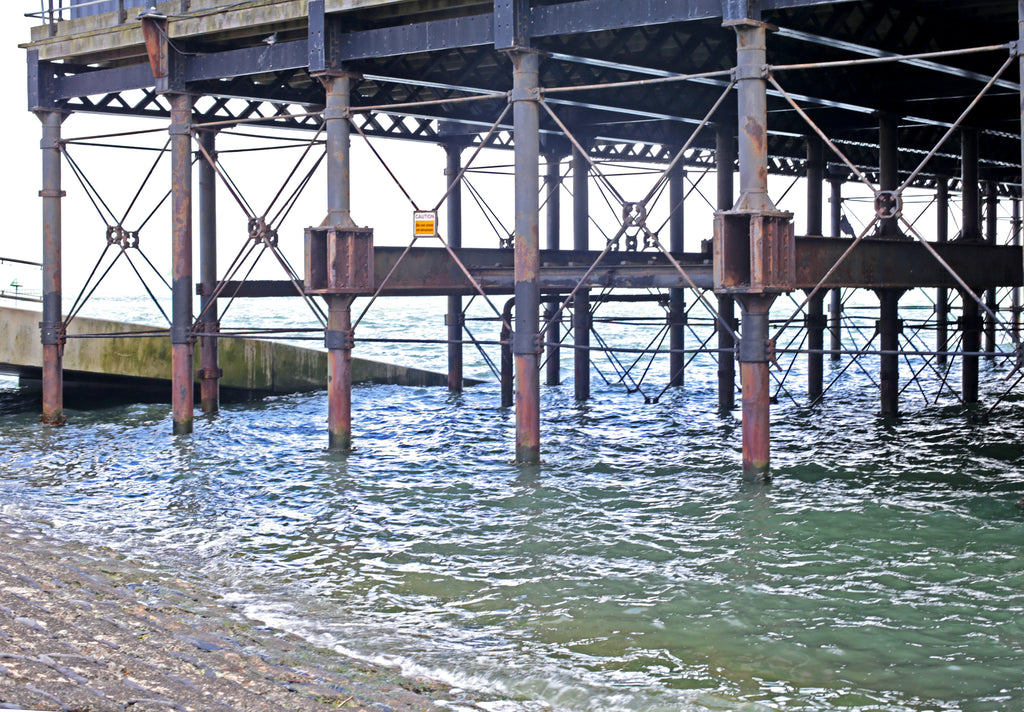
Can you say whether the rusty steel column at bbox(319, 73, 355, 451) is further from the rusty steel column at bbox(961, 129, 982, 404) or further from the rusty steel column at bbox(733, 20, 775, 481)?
the rusty steel column at bbox(961, 129, 982, 404)

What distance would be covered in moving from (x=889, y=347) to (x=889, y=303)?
2.58 ft

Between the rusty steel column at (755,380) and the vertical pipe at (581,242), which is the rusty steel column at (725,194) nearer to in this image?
the vertical pipe at (581,242)

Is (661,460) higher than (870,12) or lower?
lower

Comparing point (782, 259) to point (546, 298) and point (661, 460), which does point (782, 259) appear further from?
point (546, 298)

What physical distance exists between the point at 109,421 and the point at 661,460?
1067 centimetres

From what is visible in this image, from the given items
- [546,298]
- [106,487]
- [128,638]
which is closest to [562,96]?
[546,298]

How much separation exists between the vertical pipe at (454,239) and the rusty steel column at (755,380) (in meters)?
11.8

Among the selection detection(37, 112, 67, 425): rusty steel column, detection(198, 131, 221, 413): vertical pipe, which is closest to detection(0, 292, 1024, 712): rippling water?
detection(37, 112, 67, 425): rusty steel column

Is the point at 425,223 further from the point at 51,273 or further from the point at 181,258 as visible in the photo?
the point at 51,273

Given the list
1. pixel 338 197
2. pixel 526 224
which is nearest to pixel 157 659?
pixel 526 224

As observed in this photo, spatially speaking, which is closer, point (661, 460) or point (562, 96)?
point (661, 460)

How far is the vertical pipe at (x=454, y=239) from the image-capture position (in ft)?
84.1

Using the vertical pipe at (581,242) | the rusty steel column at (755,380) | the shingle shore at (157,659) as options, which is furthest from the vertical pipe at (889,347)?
the shingle shore at (157,659)

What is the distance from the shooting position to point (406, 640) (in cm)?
853
